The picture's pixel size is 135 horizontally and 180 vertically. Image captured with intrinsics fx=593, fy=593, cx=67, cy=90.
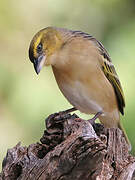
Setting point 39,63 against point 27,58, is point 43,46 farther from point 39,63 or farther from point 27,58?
point 27,58

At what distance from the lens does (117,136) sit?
4699 millimetres

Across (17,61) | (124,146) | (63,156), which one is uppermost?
(17,61)

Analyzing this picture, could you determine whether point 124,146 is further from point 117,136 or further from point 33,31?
point 33,31

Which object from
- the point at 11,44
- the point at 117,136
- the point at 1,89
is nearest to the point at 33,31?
the point at 11,44

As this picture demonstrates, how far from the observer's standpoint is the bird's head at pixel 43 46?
5.51 meters

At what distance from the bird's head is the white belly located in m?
0.34

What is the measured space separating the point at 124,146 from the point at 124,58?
1795 millimetres

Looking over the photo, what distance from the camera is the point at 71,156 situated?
4145 mm

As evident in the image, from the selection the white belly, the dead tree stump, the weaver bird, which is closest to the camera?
the dead tree stump

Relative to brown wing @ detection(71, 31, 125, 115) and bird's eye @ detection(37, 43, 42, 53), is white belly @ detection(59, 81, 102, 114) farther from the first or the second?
bird's eye @ detection(37, 43, 42, 53)

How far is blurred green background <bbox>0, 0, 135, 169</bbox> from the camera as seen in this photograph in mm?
6227

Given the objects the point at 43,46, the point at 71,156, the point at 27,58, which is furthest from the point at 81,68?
the point at 71,156

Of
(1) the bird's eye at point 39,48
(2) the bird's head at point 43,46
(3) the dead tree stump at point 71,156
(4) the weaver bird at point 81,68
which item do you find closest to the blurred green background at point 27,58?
(4) the weaver bird at point 81,68

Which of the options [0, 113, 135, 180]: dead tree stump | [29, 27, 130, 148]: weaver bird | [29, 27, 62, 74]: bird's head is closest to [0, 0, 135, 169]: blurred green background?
[29, 27, 130, 148]: weaver bird
